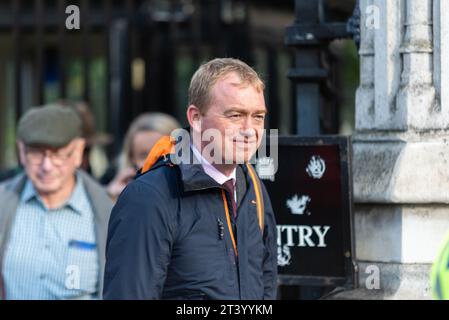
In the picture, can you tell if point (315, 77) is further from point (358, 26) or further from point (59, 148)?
point (59, 148)

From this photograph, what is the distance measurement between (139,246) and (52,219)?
2.05 m

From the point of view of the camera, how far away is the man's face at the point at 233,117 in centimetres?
331

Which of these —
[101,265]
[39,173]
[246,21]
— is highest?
[246,21]

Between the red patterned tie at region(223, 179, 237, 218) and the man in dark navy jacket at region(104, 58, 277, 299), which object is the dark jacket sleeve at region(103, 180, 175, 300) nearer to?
the man in dark navy jacket at region(104, 58, 277, 299)

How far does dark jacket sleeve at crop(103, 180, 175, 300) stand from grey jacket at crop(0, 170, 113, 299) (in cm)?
178

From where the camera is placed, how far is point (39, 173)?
17.0ft

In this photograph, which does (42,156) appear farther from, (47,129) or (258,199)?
(258,199)

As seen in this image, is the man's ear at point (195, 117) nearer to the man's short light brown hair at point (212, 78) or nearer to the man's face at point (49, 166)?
the man's short light brown hair at point (212, 78)

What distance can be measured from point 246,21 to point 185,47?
61 cm

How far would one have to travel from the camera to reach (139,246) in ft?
10.3

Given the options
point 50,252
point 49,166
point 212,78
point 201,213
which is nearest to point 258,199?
point 201,213

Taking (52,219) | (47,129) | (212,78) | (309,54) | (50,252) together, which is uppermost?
(309,54)
